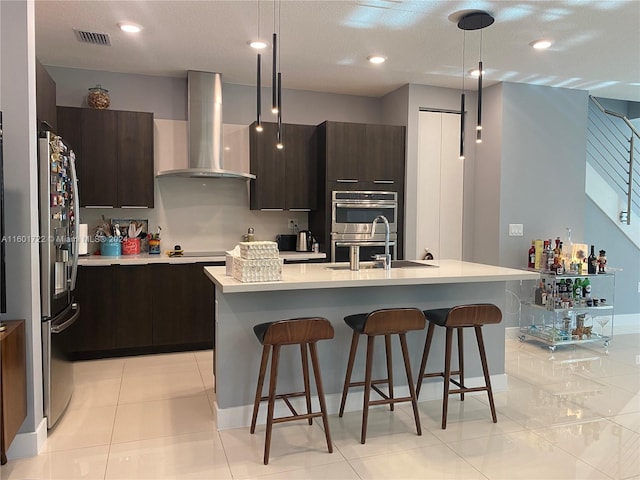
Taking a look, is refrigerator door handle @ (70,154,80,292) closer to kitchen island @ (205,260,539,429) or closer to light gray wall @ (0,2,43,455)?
light gray wall @ (0,2,43,455)

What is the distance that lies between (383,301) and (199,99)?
2.94m

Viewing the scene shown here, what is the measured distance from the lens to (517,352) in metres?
4.87

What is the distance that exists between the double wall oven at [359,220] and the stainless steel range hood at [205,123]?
1.00 metres


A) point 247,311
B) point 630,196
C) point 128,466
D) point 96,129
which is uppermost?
point 96,129

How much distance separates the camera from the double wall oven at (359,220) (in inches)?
202

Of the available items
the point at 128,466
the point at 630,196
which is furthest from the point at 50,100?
the point at 630,196

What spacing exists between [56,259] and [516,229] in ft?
14.7

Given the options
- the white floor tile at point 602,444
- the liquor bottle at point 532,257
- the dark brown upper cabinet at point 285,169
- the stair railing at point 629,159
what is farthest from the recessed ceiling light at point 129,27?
the stair railing at point 629,159

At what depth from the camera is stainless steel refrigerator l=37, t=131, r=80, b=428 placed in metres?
2.83

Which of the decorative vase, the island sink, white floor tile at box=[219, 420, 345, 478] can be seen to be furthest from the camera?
the decorative vase

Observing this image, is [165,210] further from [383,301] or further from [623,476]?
[623,476]

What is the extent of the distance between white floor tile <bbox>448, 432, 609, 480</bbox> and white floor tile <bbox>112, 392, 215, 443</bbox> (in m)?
1.62

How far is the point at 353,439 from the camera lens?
2930mm

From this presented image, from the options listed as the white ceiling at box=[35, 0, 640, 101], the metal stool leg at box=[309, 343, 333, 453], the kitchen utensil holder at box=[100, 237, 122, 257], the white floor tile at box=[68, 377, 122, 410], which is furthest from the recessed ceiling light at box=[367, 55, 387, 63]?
the white floor tile at box=[68, 377, 122, 410]
